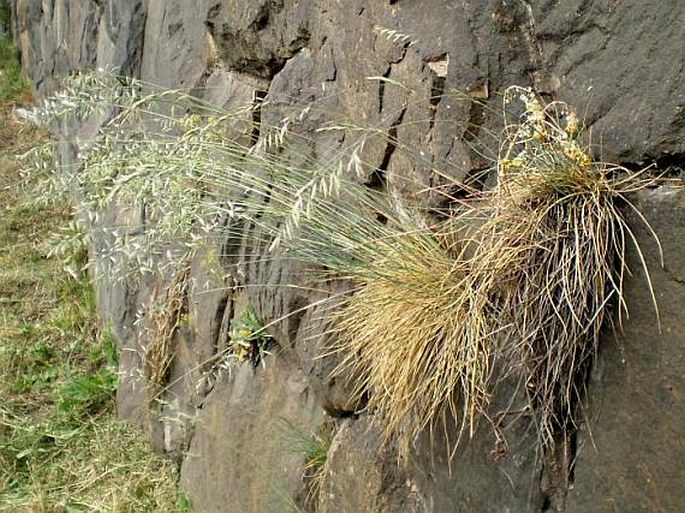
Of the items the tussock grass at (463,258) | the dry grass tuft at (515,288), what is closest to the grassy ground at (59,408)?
the tussock grass at (463,258)

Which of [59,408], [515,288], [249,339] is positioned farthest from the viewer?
[59,408]

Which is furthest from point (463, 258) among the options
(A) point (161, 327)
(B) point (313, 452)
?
(A) point (161, 327)

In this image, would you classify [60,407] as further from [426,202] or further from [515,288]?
[515,288]

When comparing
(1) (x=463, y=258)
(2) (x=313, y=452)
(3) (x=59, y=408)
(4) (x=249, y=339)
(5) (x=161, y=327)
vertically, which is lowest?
(3) (x=59, y=408)

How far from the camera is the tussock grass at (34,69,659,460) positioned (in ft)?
6.70

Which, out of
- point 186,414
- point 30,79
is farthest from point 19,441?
point 30,79

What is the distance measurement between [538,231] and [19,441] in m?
3.00

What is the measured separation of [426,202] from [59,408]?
2.60 meters

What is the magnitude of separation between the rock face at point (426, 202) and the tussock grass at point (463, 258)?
58 millimetres

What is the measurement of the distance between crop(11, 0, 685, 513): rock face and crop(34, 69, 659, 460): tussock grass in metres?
0.06

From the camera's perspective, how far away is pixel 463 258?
2.36 m

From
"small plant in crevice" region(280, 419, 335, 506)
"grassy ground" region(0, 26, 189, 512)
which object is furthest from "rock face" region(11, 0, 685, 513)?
"grassy ground" region(0, 26, 189, 512)

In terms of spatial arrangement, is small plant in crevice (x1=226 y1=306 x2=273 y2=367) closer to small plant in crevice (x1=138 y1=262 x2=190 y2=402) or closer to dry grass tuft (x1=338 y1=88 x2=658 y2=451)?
small plant in crevice (x1=138 y1=262 x2=190 y2=402)

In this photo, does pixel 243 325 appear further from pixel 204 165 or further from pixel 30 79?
pixel 30 79
